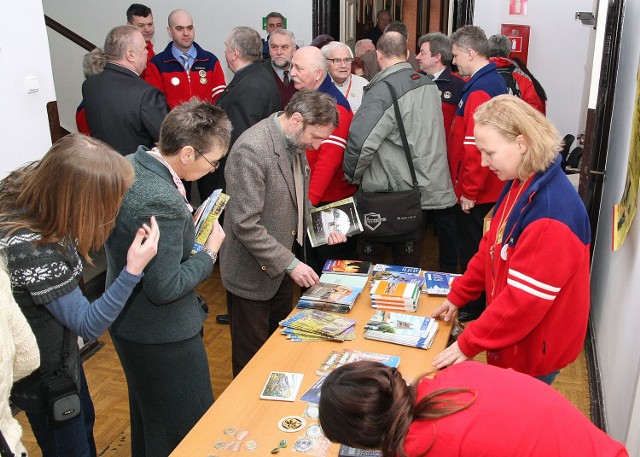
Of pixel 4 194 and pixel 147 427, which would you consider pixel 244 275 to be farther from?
pixel 4 194

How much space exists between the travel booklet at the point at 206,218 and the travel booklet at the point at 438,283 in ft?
3.45

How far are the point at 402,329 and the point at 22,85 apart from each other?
8.20ft

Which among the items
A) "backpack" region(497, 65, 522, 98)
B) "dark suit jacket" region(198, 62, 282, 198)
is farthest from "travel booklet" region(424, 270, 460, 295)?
"backpack" region(497, 65, 522, 98)

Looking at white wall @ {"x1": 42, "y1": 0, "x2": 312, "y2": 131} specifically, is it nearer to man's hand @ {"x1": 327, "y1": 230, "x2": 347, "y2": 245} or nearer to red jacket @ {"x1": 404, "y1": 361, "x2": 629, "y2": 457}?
man's hand @ {"x1": 327, "y1": 230, "x2": 347, "y2": 245}

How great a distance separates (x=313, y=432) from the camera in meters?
1.97

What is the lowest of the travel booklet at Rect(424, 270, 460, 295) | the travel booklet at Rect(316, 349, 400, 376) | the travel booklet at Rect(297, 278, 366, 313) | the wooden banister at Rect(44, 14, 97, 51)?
the travel booklet at Rect(316, 349, 400, 376)

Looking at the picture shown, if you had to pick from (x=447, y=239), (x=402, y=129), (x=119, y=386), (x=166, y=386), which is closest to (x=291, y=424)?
(x=166, y=386)

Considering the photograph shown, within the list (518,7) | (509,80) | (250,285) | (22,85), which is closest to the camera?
(250,285)

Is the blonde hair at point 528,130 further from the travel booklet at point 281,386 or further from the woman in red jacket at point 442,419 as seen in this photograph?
the travel booklet at point 281,386

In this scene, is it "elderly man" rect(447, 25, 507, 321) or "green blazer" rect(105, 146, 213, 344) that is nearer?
"green blazer" rect(105, 146, 213, 344)

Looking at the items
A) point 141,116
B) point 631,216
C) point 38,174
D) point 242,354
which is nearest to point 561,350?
point 631,216

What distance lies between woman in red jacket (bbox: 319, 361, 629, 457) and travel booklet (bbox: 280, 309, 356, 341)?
0.96m

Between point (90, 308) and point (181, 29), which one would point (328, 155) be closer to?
point (181, 29)

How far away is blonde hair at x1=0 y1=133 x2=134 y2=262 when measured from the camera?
1.82 metres
